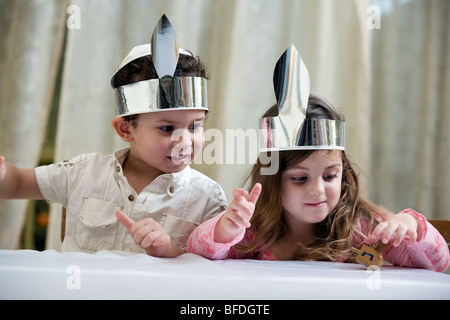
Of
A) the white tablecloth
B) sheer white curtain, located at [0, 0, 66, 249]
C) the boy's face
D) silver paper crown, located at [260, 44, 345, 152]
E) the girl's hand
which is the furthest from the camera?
sheer white curtain, located at [0, 0, 66, 249]

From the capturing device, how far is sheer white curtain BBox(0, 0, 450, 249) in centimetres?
161

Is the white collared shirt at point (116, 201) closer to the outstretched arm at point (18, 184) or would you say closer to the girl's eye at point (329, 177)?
the outstretched arm at point (18, 184)

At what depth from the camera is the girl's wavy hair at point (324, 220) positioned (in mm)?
859

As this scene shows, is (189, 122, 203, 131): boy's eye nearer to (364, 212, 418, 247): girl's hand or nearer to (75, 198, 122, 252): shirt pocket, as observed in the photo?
(75, 198, 122, 252): shirt pocket

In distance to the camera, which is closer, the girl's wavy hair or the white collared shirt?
the girl's wavy hair

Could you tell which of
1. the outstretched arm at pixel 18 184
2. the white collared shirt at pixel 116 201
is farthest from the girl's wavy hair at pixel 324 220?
the outstretched arm at pixel 18 184

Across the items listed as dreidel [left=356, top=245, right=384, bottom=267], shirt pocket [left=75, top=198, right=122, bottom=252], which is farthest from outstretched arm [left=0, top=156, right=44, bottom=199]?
dreidel [left=356, top=245, right=384, bottom=267]

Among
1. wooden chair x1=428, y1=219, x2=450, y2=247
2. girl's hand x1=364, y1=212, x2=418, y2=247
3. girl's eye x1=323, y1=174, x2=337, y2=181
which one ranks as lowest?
wooden chair x1=428, y1=219, x2=450, y2=247

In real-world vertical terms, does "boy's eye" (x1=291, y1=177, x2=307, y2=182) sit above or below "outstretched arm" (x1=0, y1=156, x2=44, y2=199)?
above

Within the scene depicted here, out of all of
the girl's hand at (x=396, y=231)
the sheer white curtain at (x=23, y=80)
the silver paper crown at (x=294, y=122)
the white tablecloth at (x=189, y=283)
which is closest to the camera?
the white tablecloth at (x=189, y=283)

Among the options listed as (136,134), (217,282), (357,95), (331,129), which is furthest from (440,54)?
(217,282)

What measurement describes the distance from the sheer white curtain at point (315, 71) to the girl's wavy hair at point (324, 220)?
2.19ft

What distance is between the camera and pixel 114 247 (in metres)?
0.97

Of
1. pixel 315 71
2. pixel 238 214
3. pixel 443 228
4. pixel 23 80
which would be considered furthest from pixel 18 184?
pixel 315 71
